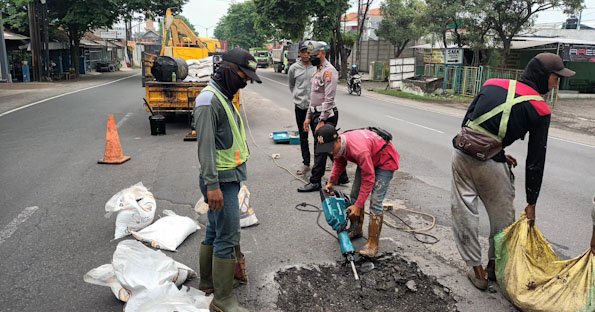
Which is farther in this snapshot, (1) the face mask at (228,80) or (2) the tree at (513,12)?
(2) the tree at (513,12)

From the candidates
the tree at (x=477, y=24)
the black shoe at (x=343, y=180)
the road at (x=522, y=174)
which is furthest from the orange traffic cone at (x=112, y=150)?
the tree at (x=477, y=24)

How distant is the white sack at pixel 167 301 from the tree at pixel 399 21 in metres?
33.2

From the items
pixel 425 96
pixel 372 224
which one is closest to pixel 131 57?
pixel 425 96

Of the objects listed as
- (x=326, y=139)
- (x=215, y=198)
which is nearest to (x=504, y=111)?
(x=326, y=139)

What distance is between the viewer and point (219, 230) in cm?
322

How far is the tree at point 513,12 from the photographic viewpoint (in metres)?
19.8

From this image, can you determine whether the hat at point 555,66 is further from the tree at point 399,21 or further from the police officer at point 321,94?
the tree at point 399,21

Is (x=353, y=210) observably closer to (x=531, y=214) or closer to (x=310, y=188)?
(x=531, y=214)

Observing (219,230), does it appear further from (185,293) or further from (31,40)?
(31,40)

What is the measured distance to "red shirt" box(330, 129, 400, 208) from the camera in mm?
3869

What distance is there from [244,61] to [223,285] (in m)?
1.55

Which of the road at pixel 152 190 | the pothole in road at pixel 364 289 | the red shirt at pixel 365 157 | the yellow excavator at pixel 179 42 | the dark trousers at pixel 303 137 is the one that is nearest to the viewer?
the pothole in road at pixel 364 289

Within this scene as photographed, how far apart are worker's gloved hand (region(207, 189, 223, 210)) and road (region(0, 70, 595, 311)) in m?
0.86

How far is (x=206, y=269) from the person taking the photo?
347 cm
